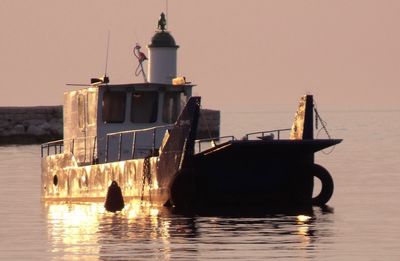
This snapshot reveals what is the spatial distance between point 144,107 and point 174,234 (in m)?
9.85

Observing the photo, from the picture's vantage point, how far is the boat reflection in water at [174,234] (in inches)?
1208

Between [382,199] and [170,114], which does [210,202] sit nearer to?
[170,114]

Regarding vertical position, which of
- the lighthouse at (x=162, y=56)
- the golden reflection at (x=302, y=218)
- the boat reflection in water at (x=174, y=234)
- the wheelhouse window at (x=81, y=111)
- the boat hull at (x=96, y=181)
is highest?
the lighthouse at (x=162, y=56)

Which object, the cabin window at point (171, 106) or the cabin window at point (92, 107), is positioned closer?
the cabin window at point (171, 106)

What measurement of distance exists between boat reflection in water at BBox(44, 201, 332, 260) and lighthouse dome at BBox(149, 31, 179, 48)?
38.8ft

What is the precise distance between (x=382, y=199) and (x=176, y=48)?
9.26 meters

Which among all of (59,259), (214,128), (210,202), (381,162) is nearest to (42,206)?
(210,202)

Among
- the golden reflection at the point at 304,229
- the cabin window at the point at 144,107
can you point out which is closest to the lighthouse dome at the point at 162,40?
the cabin window at the point at 144,107

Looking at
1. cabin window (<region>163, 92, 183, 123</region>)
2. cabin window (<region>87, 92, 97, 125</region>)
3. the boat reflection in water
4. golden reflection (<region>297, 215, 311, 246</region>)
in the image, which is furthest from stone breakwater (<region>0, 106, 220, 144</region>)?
golden reflection (<region>297, 215, 311, 246</region>)

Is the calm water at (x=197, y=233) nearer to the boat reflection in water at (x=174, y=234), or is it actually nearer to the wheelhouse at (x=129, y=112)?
the boat reflection in water at (x=174, y=234)

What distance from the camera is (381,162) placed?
7888cm

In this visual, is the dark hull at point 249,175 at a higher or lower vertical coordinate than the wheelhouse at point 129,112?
lower

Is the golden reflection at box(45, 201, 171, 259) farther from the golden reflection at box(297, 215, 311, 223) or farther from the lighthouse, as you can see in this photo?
the lighthouse

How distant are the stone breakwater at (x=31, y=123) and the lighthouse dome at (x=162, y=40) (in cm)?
5350
